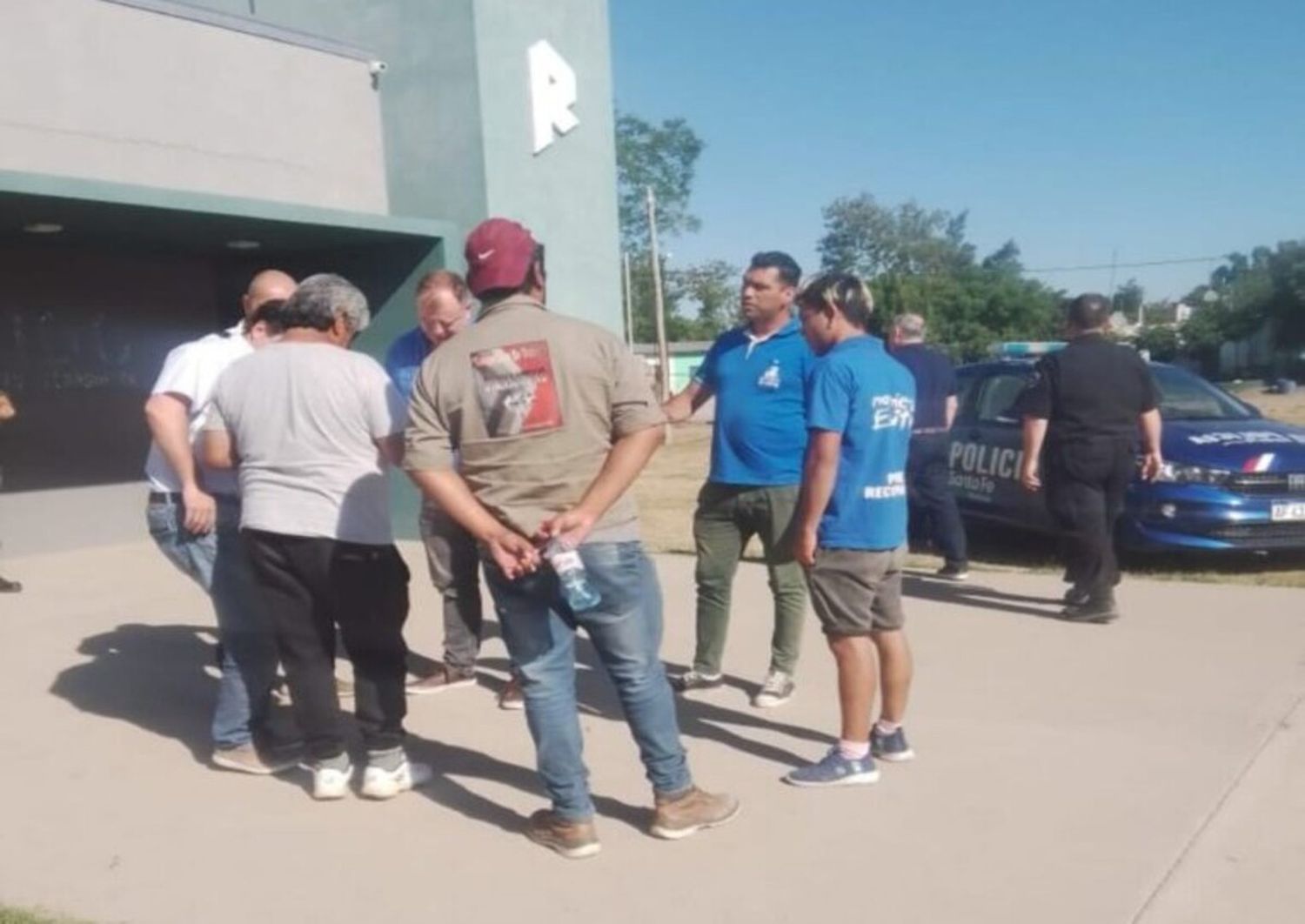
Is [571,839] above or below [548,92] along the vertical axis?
below

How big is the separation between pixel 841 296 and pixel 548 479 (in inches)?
49.7

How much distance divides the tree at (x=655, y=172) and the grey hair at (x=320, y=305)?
6519 centimetres

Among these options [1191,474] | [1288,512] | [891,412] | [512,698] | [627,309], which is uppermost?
[627,309]

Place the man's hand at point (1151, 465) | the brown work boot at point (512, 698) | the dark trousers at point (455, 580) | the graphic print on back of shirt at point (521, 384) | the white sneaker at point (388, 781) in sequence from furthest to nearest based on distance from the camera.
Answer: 1. the man's hand at point (1151, 465)
2. the dark trousers at point (455, 580)
3. the brown work boot at point (512, 698)
4. the white sneaker at point (388, 781)
5. the graphic print on back of shirt at point (521, 384)

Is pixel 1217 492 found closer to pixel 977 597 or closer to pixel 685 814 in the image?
pixel 977 597

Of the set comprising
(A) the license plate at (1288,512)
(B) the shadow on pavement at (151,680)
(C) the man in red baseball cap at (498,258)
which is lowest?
(B) the shadow on pavement at (151,680)

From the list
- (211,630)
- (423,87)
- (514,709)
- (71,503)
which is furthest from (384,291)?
(514,709)

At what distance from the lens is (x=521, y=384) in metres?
3.49

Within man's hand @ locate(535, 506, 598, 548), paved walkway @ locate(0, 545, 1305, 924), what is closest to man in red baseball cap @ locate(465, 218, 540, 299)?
man's hand @ locate(535, 506, 598, 548)

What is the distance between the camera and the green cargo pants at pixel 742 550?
5.05 m

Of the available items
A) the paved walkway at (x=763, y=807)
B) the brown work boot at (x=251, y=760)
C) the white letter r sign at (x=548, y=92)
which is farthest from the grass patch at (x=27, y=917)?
the white letter r sign at (x=548, y=92)

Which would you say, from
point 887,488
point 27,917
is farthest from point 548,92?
point 27,917

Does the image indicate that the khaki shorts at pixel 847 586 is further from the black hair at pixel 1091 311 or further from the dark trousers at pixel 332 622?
the black hair at pixel 1091 311

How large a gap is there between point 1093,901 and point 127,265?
9.55 meters
